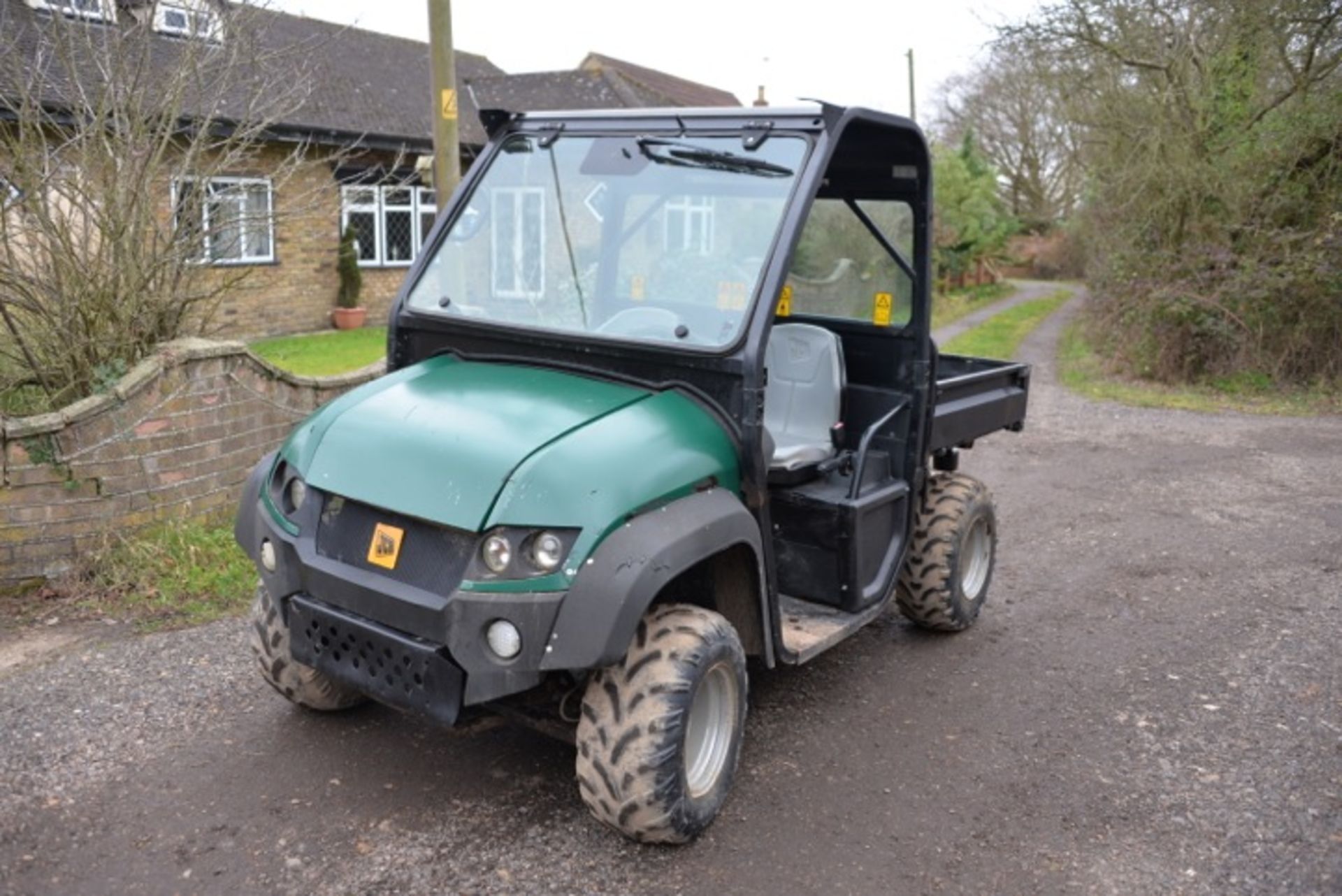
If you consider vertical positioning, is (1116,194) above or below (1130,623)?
above

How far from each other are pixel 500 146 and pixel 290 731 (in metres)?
2.37

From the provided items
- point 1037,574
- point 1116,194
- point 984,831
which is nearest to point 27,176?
point 984,831

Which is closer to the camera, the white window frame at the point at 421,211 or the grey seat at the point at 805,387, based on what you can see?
the grey seat at the point at 805,387

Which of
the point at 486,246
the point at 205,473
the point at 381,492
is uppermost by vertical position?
the point at 486,246

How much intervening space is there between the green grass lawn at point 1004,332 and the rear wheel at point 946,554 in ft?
28.1

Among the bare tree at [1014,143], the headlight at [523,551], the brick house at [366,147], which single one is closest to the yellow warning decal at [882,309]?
the headlight at [523,551]

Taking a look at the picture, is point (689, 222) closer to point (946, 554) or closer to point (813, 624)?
point (813, 624)

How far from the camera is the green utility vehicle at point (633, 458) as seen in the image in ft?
10.7

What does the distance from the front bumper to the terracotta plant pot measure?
1503 cm

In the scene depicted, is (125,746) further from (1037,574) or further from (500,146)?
(1037,574)

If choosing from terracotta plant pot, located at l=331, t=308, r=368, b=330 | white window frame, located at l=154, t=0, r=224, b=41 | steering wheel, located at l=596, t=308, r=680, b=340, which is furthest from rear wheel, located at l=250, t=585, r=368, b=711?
terracotta plant pot, located at l=331, t=308, r=368, b=330

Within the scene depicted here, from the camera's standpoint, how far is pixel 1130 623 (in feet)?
19.1

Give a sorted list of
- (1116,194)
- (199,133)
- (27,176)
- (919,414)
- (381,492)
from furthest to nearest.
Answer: (1116,194), (199,133), (27,176), (919,414), (381,492)

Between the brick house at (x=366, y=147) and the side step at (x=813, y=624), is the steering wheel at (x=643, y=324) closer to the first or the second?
the side step at (x=813, y=624)
